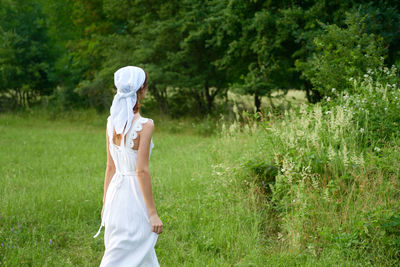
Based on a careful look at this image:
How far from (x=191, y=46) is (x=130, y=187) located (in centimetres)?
1545

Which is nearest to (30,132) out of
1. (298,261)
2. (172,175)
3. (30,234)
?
(172,175)

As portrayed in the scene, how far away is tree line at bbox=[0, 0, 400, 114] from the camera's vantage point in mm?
12039

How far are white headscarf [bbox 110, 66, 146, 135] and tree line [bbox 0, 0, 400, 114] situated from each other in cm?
679

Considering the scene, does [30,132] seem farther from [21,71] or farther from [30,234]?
[30,234]

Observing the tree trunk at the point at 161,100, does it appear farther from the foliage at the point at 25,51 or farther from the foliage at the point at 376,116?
the foliage at the point at 376,116

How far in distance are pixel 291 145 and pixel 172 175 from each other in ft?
11.3

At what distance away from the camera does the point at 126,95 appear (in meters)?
3.36

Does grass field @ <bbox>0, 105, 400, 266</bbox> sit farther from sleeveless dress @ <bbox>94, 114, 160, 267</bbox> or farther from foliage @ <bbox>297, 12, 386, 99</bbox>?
foliage @ <bbox>297, 12, 386, 99</bbox>

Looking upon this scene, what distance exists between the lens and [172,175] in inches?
335

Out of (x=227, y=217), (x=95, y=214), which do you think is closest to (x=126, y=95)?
(x=227, y=217)

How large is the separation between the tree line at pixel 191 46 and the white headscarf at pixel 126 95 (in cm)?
679

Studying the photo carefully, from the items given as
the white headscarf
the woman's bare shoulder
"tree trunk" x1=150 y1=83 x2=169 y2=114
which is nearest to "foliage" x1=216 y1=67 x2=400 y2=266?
the woman's bare shoulder

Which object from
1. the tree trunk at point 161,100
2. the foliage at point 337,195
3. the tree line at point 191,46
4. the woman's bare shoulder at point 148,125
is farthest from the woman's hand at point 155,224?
the tree trunk at point 161,100

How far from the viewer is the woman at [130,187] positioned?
3.36 meters
